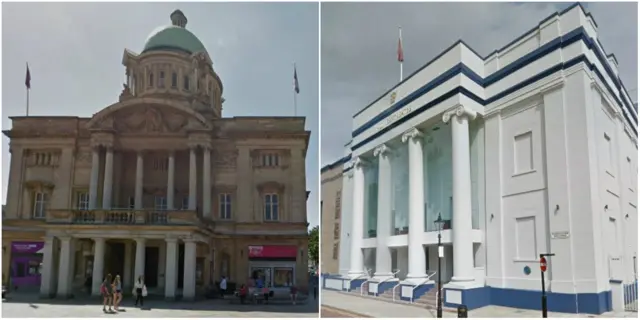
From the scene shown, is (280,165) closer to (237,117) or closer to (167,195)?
(237,117)

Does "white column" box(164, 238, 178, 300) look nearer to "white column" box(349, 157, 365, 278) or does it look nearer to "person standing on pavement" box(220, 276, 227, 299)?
"person standing on pavement" box(220, 276, 227, 299)

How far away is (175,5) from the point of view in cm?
1094

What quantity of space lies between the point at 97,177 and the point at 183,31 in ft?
11.7

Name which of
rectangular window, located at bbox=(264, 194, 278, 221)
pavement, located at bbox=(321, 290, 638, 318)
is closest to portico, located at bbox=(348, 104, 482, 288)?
pavement, located at bbox=(321, 290, 638, 318)

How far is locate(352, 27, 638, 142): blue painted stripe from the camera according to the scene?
989 centimetres

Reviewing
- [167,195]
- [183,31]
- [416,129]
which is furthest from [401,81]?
[167,195]

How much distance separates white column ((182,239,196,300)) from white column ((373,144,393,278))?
4434 mm

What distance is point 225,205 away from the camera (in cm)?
1162

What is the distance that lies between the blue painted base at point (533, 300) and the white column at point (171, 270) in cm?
556

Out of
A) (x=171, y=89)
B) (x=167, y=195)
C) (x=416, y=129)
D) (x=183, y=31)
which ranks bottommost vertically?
(x=167, y=195)

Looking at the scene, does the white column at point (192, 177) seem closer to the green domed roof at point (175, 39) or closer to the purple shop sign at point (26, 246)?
the green domed roof at point (175, 39)

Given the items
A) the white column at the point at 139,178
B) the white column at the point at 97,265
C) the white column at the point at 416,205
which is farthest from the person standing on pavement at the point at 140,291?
the white column at the point at 416,205

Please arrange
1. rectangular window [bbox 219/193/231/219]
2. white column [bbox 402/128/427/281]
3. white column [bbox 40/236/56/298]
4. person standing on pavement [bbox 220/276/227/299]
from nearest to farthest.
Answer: white column [bbox 40/236/56/298] → person standing on pavement [bbox 220/276/227/299] → rectangular window [bbox 219/193/231/219] → white column [bbox 402/128/427/281]

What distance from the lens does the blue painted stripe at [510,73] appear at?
989 cm
